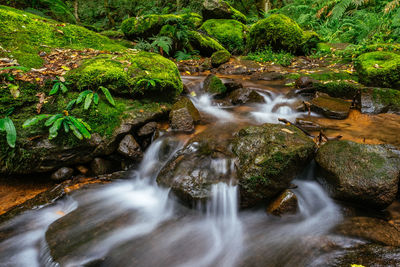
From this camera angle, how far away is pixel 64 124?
305 centimetres

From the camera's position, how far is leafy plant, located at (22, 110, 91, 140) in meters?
2.94

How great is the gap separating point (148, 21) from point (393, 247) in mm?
9829

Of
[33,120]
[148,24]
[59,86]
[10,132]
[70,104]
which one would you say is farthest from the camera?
[148,24]

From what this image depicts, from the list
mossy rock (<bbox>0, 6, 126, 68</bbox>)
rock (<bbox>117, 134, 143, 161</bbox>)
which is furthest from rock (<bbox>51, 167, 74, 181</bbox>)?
mossy rock (<bbox>0, 6, 126, 68</bbox>)

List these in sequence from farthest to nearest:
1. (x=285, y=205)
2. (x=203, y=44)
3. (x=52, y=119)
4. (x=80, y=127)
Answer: (x=203, y=44)
(x=80, y=127)
(x=52, y=119)
(x=285, y=205)

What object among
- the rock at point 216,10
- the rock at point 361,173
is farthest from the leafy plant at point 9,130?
the rock at point 216,10

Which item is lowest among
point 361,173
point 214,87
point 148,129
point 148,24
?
point 361,173

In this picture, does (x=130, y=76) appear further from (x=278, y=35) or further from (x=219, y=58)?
(x=278, y=35)

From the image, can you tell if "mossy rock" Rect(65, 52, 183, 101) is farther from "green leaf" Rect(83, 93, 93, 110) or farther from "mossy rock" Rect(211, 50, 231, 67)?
"mossy rock" Rect(211, 50, 231, 67)

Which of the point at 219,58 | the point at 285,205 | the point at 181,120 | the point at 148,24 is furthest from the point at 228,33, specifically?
the point at 285,205

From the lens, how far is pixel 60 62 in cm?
399

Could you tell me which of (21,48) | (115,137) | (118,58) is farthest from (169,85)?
(21,48)

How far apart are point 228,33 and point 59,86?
8.61 m

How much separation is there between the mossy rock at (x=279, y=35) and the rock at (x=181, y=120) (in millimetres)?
6654
